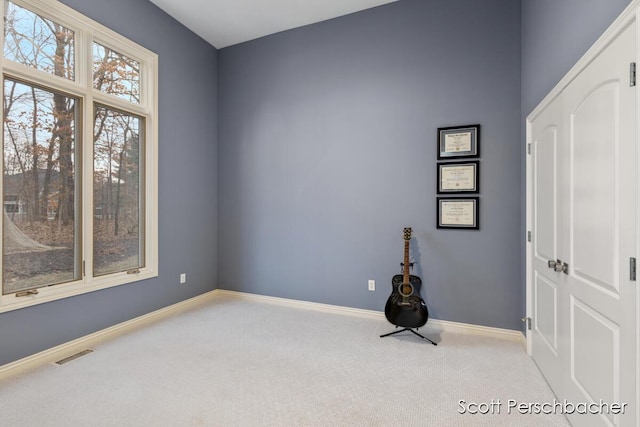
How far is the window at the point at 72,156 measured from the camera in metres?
2.40

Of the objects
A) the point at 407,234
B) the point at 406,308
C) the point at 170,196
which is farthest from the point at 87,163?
the point at 406,308

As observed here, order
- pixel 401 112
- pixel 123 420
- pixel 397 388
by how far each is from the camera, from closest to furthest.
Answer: pixel 123 420 → pixel 397 388 → pixel 401 112

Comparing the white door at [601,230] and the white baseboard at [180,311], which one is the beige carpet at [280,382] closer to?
the white baseboard at [180,311]

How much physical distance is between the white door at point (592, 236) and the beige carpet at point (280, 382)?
427mm

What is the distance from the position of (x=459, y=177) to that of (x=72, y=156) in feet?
11.6

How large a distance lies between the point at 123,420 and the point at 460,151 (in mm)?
3306

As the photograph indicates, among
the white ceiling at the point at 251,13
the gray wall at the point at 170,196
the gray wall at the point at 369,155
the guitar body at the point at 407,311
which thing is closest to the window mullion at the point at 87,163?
the gray wall at the point at 170,196

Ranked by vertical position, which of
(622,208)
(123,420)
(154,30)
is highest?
(154,30)

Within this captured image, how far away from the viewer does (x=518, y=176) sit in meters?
2.93

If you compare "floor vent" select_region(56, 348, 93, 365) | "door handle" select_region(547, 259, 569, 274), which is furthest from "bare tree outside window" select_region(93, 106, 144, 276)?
"door handle" select_region(547, 259, 569, 274)

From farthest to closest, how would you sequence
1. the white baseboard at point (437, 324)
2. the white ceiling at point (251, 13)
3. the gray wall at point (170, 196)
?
the white ceiling at point (251, 13) < the white baseboard at point (437, 324) < the gray wall at point (170, 196)

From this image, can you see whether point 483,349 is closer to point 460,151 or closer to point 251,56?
point 460,151

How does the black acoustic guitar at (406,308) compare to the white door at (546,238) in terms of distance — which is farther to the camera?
the black acoustic guitar at (406,308)

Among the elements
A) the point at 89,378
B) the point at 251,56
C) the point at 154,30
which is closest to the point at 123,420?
the point at 89,378
